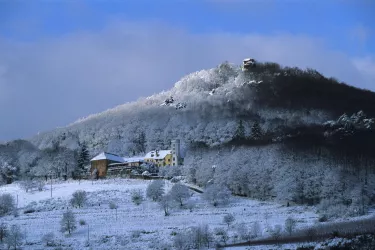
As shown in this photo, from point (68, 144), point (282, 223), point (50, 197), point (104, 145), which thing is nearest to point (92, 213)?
point (50, 197)

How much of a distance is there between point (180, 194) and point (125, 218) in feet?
31.2

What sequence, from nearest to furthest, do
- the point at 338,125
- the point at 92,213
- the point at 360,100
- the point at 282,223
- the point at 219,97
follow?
the point at 282,223 → the point at 92,213 → the point at 338,125 → the point at 360,100 → the point at 219,97

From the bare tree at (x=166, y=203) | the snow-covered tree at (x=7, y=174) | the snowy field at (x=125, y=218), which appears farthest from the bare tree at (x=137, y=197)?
the snow-covered tree at (x=7, y=174)

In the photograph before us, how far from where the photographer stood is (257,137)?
111312mm

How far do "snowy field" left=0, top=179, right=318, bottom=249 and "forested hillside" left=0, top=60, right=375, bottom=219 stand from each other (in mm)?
6751

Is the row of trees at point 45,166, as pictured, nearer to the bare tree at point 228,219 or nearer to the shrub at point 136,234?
the shrub at point 136,234

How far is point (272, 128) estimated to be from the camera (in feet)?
417

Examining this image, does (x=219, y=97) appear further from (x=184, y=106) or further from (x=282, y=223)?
(x=282, y=223)

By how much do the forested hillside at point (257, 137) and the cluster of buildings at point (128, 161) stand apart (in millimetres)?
3627

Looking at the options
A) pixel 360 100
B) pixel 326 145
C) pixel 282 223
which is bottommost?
pixel 282 223

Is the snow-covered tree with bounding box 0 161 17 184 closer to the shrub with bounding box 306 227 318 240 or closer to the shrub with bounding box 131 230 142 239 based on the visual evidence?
the shrub with bounding box 131 230 142 239

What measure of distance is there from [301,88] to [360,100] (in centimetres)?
2467

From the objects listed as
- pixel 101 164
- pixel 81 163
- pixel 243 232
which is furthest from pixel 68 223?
pixel 81 163

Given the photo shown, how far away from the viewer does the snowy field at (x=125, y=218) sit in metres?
58.6
